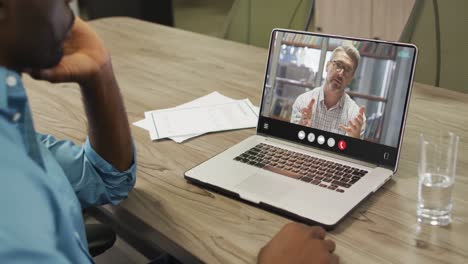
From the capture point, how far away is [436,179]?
998 millimetres

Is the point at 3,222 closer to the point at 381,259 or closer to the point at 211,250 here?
the point at 211,250

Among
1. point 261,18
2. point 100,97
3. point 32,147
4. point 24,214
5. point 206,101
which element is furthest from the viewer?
point 261,18

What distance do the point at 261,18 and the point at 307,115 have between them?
1277 millimetres

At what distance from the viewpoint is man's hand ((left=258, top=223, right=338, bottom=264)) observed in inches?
34.2

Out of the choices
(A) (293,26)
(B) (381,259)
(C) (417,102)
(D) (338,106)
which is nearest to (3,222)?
(B) (381,259)

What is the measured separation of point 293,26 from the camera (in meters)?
2.30

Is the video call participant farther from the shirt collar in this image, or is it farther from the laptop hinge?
the shirt collar

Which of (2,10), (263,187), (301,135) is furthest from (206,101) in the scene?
(2,10)

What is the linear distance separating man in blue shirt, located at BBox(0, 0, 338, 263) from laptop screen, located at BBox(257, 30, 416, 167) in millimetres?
279

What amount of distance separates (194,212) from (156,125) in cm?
43

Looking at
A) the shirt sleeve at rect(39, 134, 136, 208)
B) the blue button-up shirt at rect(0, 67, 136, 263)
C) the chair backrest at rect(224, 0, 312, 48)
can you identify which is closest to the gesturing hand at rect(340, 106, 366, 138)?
the shirt sleeve at rect(39, 134, 136, 208)

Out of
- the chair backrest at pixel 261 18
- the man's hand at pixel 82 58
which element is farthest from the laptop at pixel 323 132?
the chair backrest at pixel 261 18

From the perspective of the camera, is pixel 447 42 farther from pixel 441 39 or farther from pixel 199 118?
pixel 199 118

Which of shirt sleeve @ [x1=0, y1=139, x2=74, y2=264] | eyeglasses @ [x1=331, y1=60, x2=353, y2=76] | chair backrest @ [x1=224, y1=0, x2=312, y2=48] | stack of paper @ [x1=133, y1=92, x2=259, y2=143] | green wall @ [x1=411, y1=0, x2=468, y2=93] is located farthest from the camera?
chair backrest @ [x1=224, y1=0, x2=312, y2=48]
